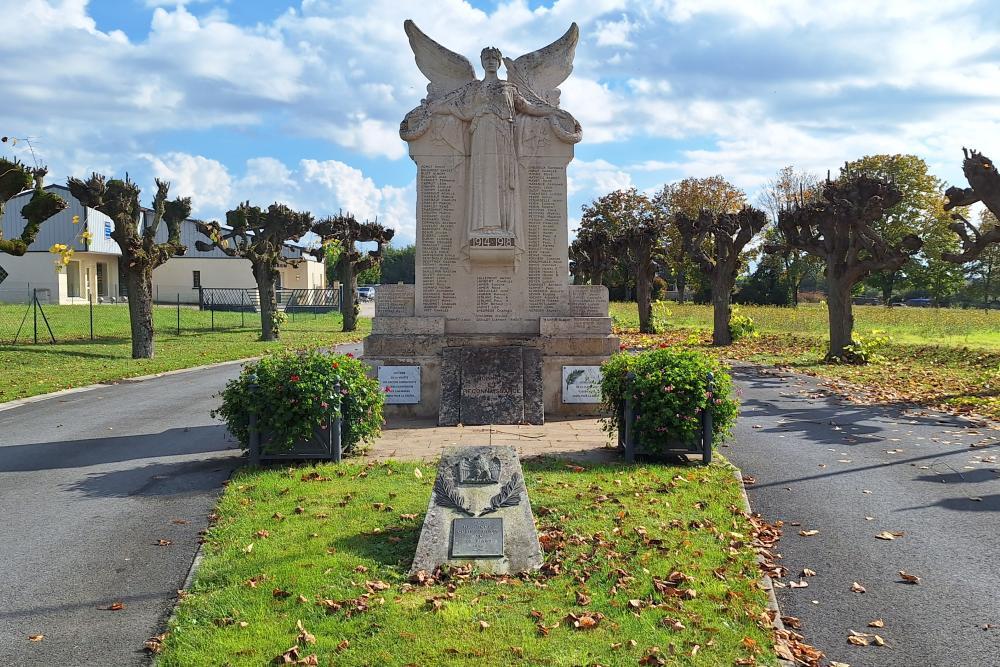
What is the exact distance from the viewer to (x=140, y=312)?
22188 millimetres

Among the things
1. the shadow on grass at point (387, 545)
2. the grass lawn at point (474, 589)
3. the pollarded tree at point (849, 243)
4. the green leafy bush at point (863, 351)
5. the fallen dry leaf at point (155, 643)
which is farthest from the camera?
the green leafy bush at point (863, 351)

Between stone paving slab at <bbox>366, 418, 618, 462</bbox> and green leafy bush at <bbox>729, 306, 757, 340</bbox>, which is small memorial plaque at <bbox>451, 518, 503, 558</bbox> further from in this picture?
green leafy bush at <bbox>729, 306, 757, 340</bbox>

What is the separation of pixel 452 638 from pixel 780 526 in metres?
3.34

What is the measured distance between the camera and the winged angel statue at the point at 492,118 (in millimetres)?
11805

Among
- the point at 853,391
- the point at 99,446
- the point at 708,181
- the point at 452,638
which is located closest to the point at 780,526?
the point at 452,638

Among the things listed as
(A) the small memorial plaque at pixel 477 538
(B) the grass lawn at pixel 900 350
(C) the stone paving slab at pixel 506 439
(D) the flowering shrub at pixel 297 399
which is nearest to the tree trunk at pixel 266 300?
(B) the grass lawn at pixel 900 350

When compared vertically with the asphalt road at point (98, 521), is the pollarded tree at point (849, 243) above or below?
above

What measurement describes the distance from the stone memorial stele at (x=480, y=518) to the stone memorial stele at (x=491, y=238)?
532 centimetres

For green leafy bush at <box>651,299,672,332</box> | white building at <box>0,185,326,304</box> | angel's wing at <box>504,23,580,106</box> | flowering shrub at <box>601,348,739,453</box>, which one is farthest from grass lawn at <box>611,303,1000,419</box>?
white building at <box>0,185,326,304</box>

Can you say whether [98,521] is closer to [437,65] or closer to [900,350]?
[437,65]

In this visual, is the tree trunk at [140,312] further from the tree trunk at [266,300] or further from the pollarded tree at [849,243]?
the pollarded tree at [849,243]

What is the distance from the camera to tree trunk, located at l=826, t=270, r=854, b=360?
20031mm

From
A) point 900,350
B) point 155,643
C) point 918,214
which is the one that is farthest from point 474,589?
point 918,214

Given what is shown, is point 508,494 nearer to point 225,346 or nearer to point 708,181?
point 225,346
